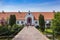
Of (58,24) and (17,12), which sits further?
(17,12)

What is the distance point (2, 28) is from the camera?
942 inches

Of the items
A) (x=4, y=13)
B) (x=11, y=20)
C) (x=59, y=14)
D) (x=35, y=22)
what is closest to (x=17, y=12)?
(x=4, y=13)

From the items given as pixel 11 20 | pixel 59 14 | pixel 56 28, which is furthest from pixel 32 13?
pixel 56 28

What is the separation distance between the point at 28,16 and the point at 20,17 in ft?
7.17

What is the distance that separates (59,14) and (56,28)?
4904mm

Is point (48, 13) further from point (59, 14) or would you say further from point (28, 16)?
point (59, 14)

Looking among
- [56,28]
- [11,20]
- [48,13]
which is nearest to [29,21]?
[48,13]

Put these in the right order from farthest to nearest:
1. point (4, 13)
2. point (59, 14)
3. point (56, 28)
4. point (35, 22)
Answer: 1. point (4, 13)
2. point (35, 22)
3. point (59, 14)
4. point (56, 28)

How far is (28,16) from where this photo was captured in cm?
6581

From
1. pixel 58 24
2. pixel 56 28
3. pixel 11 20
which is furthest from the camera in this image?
pixel 11 20

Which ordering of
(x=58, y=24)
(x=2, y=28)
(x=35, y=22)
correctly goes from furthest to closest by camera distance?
(x=35, y=22)
(x=58, y=24)
(x=2, y=28)

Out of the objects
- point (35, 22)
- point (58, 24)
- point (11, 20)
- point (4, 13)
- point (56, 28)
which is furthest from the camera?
point (4, 13)

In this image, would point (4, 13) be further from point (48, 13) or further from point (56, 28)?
point (56, 28)

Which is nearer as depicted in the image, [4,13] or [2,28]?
[2,28]
